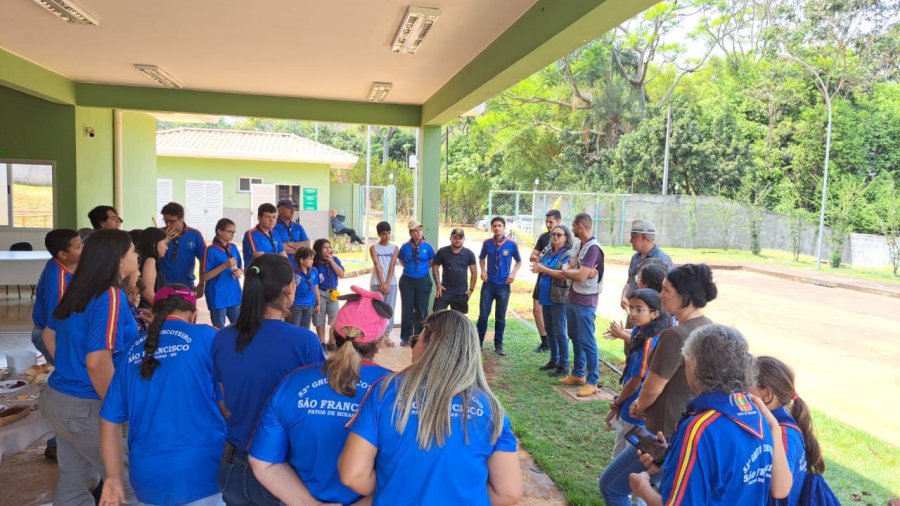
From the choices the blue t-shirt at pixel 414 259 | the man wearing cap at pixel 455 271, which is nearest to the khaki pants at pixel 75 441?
the man wearing cap at pixel 455 271

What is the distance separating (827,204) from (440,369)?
28.6m

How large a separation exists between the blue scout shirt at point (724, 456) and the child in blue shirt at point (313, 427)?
1031mm

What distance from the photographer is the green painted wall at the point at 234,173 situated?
22.2 meters

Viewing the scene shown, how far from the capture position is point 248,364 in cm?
231

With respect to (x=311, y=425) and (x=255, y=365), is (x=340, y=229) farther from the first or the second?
(x=311, y=425)

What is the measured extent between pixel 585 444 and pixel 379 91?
585 cm

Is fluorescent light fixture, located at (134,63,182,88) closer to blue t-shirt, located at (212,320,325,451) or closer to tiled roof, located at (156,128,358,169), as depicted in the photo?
blue t-shirt, located at (212,320,325,451)

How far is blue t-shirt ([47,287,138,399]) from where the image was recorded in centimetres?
262

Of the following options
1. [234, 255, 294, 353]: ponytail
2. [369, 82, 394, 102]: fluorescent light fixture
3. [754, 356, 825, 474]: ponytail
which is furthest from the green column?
[754, 356, 825, 474]: ponytail

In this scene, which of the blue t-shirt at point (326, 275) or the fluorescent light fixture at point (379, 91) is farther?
the fluorescent light fixture at point (379, 91)

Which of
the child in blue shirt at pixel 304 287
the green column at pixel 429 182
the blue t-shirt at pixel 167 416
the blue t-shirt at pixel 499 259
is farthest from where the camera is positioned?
the green column at pixel 429 182

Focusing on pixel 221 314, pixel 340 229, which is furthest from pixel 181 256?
pixel 340 229

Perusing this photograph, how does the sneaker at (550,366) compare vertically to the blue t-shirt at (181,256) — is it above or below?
below

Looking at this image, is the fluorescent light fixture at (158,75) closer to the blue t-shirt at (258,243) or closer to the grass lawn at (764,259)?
the blue t-shirt at (258,243)
